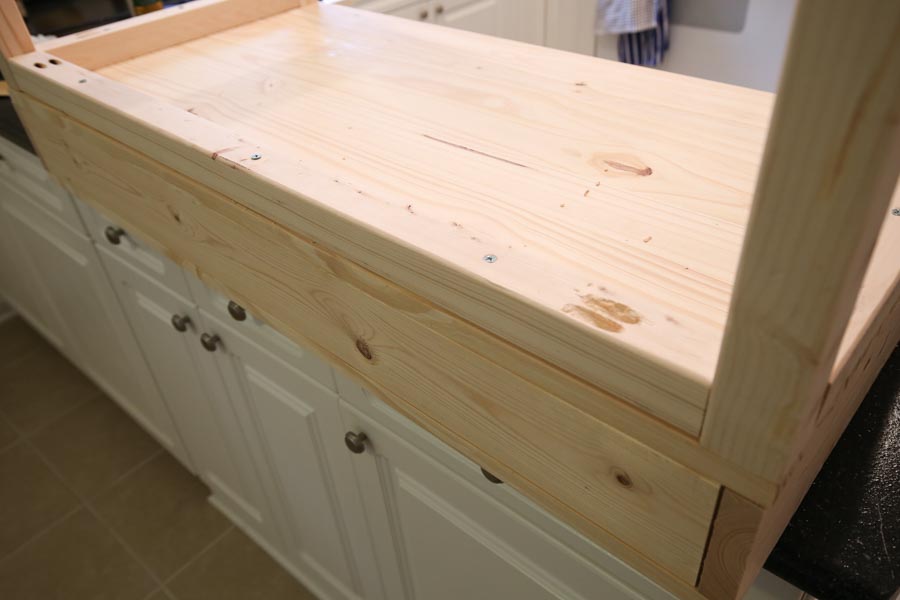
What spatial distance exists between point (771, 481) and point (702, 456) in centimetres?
4

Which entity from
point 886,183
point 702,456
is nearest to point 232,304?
point 702,456

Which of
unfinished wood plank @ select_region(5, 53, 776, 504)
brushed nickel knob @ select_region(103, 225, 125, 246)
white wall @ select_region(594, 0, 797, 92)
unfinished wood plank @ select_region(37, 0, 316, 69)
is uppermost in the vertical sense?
unfinished wood plank @ select_region(37, 0, 316, 69)

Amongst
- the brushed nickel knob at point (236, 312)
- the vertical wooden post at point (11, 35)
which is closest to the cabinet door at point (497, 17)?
the vertical wooden post at point (11, 35)

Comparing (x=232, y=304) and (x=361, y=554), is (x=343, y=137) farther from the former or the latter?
(x=361, y=554)

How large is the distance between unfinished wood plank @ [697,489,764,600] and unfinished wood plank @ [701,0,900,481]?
5 centimetres

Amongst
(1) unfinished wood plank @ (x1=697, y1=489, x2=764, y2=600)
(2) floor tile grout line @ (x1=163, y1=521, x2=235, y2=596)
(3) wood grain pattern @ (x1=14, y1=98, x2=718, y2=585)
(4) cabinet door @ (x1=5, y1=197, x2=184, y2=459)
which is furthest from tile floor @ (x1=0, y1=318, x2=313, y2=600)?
(1) unfinished wood plank @ (x1=697, y1=489, x2=764, y2=600)

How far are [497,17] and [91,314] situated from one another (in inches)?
57.2

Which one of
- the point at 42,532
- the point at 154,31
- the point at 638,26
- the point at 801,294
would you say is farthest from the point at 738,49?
the point at 42,532

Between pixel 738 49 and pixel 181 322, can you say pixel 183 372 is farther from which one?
pixel 738 49

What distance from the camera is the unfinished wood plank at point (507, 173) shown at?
42 centimetres

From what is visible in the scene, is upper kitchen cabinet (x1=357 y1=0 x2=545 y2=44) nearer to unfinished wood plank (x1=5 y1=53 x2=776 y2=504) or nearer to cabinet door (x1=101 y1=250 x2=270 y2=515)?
cabinet door (x1=101 y1=250 x2=270 y2=515)

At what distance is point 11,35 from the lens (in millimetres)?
865

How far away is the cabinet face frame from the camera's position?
0.77 ft

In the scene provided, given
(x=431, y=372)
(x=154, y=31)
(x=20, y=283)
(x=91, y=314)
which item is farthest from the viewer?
(x=20, y=283)
